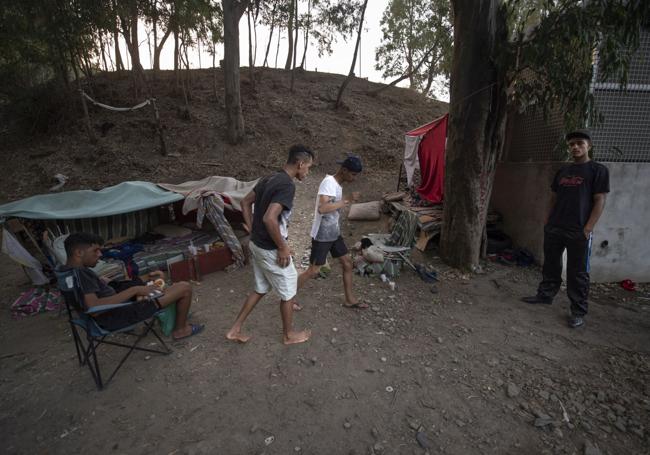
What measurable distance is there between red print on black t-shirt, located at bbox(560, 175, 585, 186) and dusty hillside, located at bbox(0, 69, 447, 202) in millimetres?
7732

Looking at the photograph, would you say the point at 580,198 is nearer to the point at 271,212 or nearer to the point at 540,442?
the point at 540,442

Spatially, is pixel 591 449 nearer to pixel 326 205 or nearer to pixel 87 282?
pixel 326 205

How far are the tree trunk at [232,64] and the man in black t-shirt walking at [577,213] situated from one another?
10003mm

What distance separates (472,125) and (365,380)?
11.9ft

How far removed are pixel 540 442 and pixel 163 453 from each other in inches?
96.7

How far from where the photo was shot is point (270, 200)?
2.47 metres

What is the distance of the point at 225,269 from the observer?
5.08m

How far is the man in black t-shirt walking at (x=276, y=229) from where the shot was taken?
2.44m

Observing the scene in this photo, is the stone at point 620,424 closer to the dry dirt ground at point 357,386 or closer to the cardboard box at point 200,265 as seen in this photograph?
the dry dirt ground at point 357,386

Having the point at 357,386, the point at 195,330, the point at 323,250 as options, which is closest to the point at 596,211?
the point at 323,250

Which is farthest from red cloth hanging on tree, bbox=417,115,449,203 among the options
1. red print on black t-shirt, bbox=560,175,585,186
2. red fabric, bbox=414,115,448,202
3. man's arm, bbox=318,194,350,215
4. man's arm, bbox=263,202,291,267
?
man's arm, bbox=263,202,291,267

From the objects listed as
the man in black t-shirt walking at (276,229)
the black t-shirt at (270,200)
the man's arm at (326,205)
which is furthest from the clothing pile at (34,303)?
the man's arm at (326,205)

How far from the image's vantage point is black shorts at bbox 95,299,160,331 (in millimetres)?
2633

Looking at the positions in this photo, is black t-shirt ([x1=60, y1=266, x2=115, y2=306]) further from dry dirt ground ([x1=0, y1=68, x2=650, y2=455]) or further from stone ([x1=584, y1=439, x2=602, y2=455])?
stone ([x1=584, y1=439, x2=602, y2=455])
